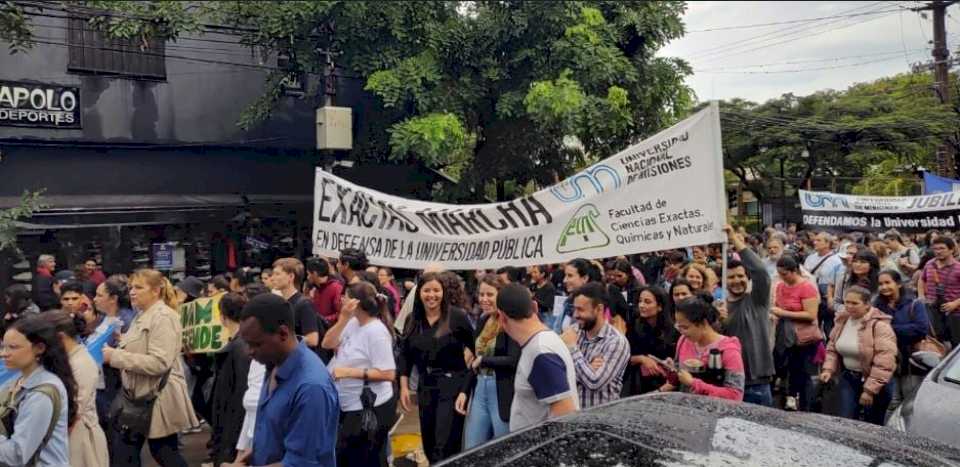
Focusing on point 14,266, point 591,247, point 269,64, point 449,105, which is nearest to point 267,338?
point 591,247

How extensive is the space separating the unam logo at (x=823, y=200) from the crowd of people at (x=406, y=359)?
795 centimetres

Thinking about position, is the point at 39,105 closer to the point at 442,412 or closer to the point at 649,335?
the point at 442,412

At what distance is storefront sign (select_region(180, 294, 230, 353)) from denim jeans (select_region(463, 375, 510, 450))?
2.30m

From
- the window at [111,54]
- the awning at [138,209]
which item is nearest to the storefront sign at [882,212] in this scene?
the awning at [138,209]

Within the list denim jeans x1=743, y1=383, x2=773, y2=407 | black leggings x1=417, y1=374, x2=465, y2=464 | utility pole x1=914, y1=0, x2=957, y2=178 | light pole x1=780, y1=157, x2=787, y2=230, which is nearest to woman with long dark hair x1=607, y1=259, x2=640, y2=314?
denim jeans x1=743, y1=383, x2=773, y2=407

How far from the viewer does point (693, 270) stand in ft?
25.0

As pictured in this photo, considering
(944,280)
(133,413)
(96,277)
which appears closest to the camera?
(133,413)

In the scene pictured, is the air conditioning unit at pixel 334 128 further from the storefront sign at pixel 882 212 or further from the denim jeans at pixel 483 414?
the denim jeans at pixel 483 414

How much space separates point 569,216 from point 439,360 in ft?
5.61

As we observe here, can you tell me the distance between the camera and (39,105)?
14625mm

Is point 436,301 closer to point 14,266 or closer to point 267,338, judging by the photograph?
point 267,338

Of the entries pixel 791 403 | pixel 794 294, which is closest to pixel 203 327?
pixel 794 294

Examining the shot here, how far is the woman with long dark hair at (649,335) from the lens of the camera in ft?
19.7

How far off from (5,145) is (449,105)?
718cm
